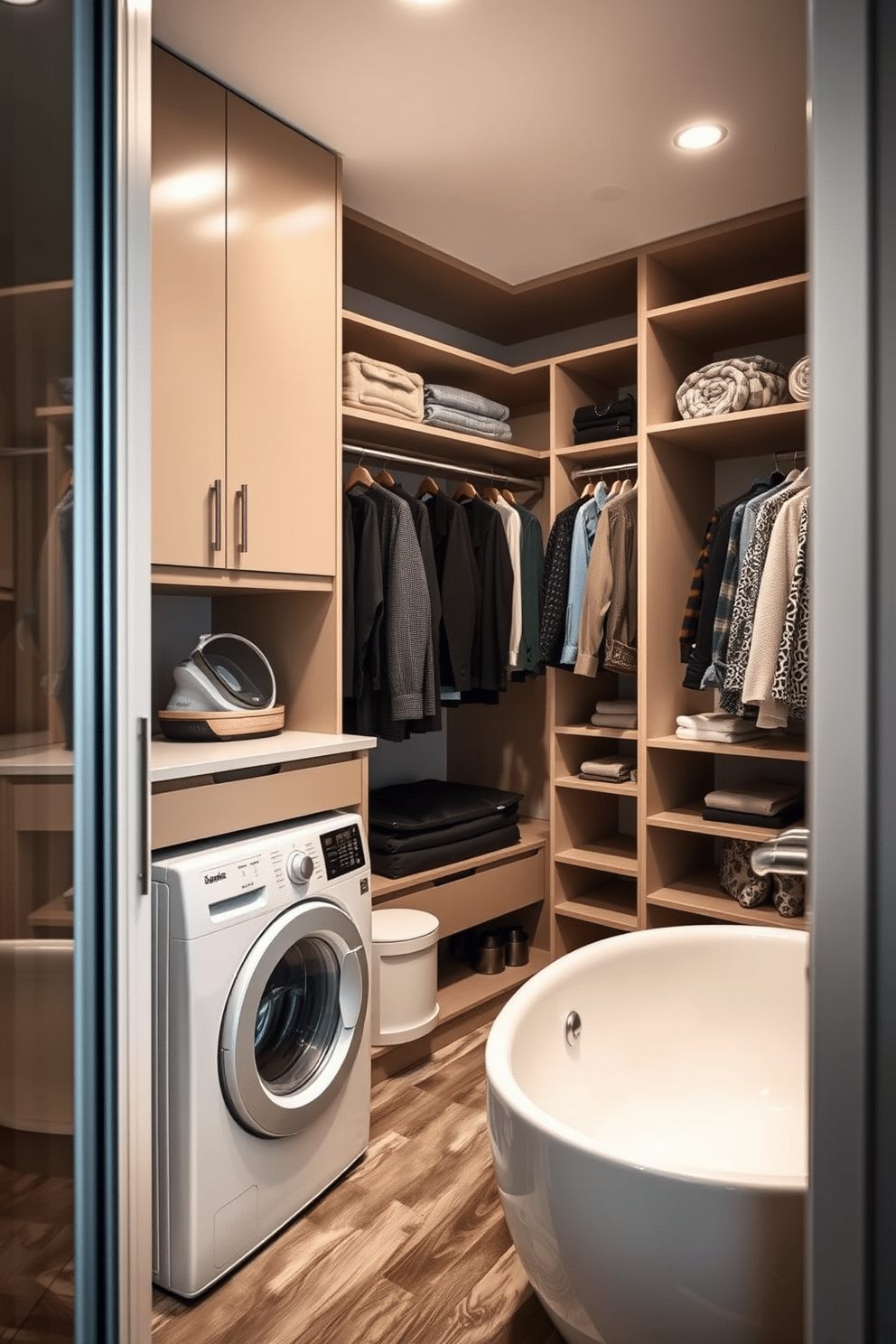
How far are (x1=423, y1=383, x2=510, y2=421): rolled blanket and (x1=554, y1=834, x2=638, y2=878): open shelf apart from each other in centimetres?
166

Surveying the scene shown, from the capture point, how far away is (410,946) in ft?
8.59

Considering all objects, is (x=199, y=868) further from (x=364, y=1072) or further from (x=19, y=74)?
(x=19, y=74)

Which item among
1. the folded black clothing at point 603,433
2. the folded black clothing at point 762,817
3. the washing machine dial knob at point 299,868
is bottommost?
the folded black clothing at point 762,817

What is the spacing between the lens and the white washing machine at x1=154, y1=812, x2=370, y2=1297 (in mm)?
1828

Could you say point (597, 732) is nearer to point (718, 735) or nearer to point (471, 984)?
point (718, 735)

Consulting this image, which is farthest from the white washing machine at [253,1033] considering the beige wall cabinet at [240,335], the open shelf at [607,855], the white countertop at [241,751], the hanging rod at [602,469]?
the hanging rod at [602,469]

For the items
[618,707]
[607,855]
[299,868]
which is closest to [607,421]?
[618,707]

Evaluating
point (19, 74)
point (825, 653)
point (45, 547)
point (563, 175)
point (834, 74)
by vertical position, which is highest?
point (563, 175)

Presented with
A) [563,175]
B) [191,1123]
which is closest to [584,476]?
[563,175]

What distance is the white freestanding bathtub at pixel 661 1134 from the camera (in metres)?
1.32

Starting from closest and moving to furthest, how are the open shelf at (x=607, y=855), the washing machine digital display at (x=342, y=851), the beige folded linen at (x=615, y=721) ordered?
the washing machine digital display at (x=342, y=851), the open shelf at (x=607, y=855), the beige folded linen at (x=615, y=721)

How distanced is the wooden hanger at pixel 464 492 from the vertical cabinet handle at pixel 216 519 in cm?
131

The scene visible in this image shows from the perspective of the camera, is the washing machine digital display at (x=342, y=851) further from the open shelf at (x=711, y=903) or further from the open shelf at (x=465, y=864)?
the open shelf at (x=711, y=903)

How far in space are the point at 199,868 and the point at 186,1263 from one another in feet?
2.54
